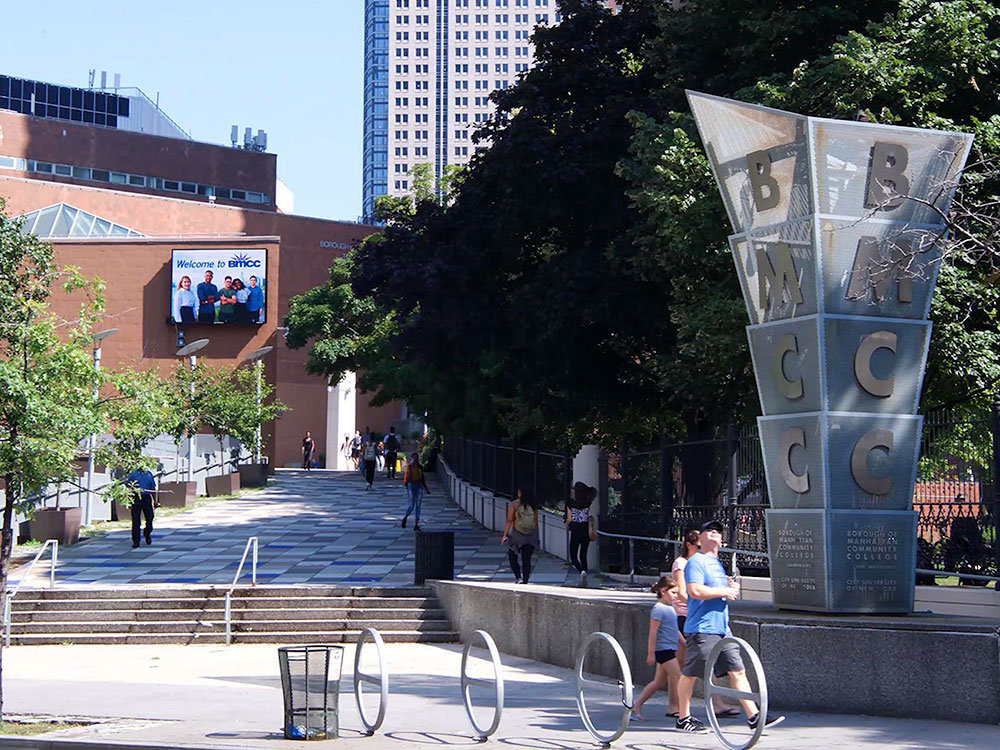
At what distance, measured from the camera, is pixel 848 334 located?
12961 millimetres

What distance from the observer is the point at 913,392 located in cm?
1315

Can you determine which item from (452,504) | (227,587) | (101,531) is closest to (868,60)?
(227,587)

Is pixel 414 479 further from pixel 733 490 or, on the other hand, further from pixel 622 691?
pixel 622 691

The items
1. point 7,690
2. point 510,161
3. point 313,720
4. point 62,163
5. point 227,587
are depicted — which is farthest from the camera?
point 62,163

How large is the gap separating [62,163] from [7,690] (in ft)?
262

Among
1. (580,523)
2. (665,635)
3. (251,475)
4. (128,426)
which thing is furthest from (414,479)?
(251,475)

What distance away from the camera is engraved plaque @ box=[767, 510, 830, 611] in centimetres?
1268

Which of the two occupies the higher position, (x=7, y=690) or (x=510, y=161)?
(x=510, y=161)

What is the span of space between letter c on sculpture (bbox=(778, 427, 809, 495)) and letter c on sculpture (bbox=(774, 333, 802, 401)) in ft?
1.15

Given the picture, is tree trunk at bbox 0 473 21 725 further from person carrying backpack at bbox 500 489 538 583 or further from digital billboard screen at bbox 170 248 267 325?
digital billboard screen at bbox 170 248 267 325

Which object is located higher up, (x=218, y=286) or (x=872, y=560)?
(x=218, y=286)

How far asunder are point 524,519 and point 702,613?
411 inches

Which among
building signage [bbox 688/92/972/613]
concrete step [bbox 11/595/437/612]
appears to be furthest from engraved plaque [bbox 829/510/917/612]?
concrete step [bbox 11/595/437/612]

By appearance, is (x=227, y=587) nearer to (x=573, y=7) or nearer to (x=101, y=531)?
(x=101, y=531)
